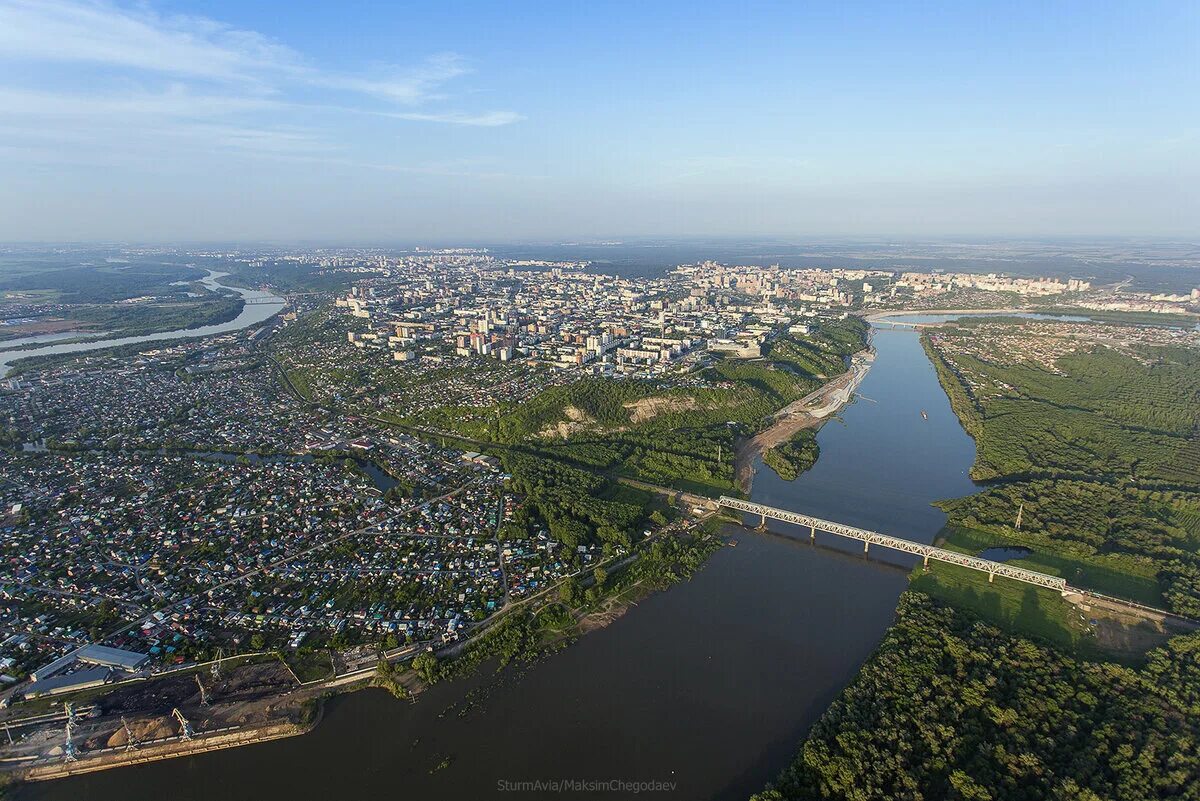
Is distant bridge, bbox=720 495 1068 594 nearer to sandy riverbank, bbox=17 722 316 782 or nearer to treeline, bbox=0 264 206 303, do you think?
Result: sandy riverbank, bbox=17 722 316 782

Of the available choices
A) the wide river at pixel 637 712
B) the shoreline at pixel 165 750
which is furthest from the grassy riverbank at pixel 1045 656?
the shoreline at pixel 165 750

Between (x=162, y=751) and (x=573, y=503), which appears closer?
(x=162, y=751)

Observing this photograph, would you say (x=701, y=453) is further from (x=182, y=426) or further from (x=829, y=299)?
(x=829, y=299)

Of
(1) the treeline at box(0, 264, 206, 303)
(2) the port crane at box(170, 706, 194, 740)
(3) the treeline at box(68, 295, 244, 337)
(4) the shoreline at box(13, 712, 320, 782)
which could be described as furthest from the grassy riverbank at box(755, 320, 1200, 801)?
(1) the treeline at box(0, 264, 206, 303)

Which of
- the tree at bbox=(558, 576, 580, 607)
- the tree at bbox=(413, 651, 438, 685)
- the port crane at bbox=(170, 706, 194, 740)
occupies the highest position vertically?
the tree at bbox=(558, 576, 580, 607)

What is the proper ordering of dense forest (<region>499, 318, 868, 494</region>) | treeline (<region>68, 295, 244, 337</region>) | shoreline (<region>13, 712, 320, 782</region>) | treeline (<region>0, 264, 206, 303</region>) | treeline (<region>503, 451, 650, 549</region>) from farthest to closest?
treeline (<region>0, 264, 206, 303</region>)
treeline (<region>68, 295, 244, 337</region>)
dense forest (<region>499, 318, 868, 494</region>)
treeline (<region>503, 451, 650, 549</region>)
shoreline (<region>13, 712, 320, 782</region>)

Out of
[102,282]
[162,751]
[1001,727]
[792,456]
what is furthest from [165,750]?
[102,282]

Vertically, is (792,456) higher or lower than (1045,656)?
higher

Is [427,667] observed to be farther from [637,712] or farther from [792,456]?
[792,456]
